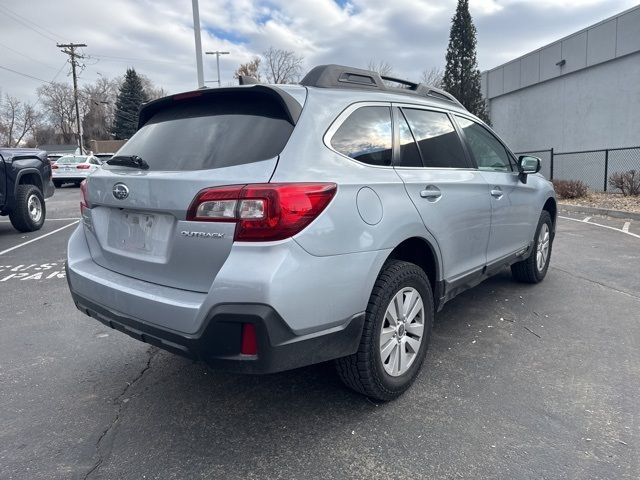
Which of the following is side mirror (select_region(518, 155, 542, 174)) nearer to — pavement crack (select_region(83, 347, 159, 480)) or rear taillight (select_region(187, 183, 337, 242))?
rear taillight (select_region(187, 183, 337, 242))

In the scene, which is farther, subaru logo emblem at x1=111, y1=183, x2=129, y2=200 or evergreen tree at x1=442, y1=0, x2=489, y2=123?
evergreen tree at x1=442, y1=0, x2=489, y2=123

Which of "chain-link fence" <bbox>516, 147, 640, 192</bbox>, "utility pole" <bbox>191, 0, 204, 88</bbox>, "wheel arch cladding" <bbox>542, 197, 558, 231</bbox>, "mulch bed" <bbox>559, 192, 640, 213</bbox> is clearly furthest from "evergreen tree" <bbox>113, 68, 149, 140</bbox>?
"wheel arch cladding" <bbox>542, 197, 558, 231</bbox>

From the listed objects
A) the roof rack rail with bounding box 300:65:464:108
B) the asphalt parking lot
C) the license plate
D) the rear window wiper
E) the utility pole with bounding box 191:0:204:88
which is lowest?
the asphalt parking lot

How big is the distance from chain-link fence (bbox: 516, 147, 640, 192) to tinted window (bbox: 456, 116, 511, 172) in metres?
12.5

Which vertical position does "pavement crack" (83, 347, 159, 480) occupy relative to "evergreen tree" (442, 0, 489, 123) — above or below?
below

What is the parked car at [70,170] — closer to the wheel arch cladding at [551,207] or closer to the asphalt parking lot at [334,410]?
the asphalt parking lot at [334,410]

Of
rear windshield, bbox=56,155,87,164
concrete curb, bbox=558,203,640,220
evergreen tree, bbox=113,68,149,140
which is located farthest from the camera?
evergreen tree, bbox=113,68,149,140

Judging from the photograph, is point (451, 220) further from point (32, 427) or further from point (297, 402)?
point (32, 427)

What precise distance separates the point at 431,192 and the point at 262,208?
1316 mm

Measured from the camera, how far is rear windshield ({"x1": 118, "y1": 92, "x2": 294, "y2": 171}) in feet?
7.67

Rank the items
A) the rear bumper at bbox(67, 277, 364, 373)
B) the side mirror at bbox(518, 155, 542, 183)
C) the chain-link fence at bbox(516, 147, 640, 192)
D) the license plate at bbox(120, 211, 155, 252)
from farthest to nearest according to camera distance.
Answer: the chain-link fence at bbox(516, 147, 640, 192) → the side mirror at bbox(518, 155, 542, 183) → the license plate at bbox(120, 211, 155, 252) → the rear bumper at bbox(67, 277, 364, 373)

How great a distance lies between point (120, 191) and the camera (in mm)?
2604

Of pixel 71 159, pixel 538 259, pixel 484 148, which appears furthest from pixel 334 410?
pixel 71 159

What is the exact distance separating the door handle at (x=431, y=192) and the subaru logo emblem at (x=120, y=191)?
5.55 ft
